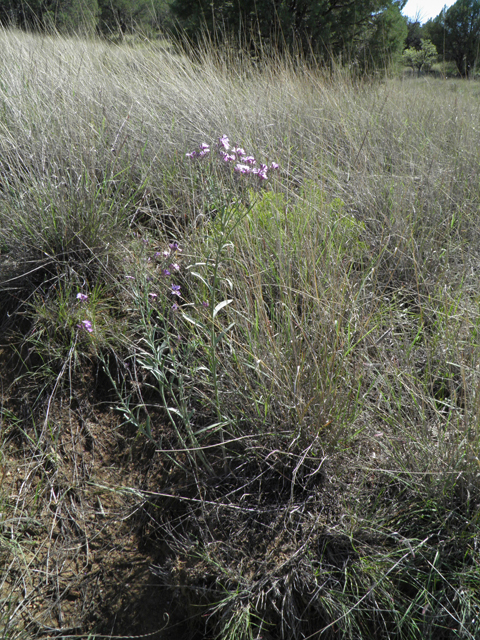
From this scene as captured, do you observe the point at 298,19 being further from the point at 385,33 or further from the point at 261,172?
the point at 261,172

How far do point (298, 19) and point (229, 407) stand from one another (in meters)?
7.79

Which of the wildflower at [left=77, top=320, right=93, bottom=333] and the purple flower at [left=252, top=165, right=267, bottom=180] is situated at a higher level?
the purple flower at [left=252, top=165, right=267, bottom=180]

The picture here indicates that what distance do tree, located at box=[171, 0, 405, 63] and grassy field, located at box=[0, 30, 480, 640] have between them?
554 cm

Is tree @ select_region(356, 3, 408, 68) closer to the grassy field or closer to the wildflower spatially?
the grassy field

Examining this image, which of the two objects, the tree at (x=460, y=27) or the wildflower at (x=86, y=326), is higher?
the tree at (x=460, y=27)

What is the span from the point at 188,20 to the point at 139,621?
8.66 metres

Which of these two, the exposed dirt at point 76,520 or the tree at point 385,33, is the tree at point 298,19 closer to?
the tree at point 385,33

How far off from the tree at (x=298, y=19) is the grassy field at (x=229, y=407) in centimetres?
554

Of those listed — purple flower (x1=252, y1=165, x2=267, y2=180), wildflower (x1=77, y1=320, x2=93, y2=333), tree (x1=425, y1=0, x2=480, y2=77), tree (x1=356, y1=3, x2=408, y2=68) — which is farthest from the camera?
tree (x1=425, y1=0, x2=480, y2=77)

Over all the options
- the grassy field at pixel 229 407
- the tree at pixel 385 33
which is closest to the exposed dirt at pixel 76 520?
the grassy field at pixel 229 407

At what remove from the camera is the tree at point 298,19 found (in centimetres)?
692

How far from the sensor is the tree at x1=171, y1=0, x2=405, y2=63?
22.7 ft

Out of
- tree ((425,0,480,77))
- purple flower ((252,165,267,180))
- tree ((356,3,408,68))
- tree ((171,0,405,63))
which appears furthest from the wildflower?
tree ((425,0,480,77))

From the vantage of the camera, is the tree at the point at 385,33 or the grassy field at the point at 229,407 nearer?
the grassy field at the point at 229,407
